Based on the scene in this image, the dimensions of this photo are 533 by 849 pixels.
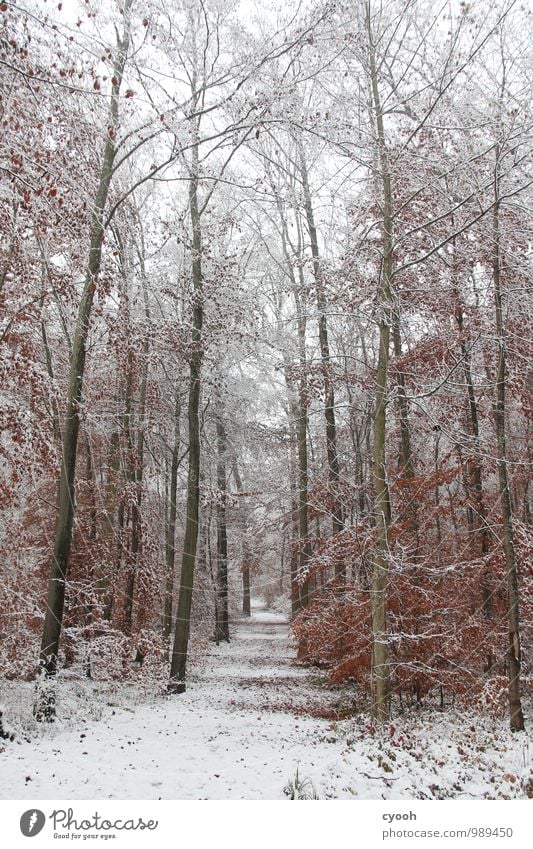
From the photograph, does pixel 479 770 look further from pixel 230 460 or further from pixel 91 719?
pixel 230 460

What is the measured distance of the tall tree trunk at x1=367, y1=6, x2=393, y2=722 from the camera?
6.84 metres

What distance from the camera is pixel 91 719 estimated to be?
759 cm

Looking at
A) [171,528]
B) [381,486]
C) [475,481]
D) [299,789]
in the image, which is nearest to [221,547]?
[171,528]

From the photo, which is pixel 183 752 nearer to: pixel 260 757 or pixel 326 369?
pixel 260 757

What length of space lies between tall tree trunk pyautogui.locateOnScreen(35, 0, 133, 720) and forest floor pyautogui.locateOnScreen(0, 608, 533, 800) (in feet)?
3.22

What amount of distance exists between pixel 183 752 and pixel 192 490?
551 centimetres

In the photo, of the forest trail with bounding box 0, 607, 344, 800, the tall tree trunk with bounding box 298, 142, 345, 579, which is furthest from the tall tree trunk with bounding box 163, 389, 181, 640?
the tall tree trunk with bounding box 298, 142, 345, 579

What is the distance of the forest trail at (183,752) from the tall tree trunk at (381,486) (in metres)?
1.08

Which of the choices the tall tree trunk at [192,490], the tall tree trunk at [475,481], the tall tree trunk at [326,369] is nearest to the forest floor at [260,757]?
the tall tree trunk at [192,490]

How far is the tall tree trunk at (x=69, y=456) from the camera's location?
7191 millimetres

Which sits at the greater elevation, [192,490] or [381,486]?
[192,490]

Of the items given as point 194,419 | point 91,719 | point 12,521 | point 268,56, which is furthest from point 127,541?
point 268,56

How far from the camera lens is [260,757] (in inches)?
232
